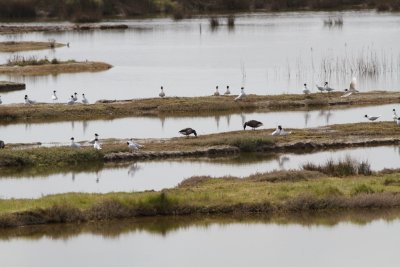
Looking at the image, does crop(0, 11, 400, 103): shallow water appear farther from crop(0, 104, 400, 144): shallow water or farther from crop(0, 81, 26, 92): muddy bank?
crop(0, 104, 400, 144): shallow water

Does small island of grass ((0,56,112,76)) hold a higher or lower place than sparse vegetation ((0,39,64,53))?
lower

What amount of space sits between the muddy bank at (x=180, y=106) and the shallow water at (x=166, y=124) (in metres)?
1.14

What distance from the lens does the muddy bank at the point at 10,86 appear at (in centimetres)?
5756

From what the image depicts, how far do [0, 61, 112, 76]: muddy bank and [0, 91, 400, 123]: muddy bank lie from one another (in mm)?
17383

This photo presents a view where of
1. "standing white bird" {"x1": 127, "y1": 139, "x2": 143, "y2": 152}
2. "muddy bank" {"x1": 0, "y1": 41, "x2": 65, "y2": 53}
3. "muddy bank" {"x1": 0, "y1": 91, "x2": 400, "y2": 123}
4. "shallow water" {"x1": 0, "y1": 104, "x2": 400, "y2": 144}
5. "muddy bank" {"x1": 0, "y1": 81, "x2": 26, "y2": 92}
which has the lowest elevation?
"standing white bird" {"x1": 127, "y1": 139, "x2": 143, "y2": 152}

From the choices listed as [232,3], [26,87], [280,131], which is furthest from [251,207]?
[232,3]

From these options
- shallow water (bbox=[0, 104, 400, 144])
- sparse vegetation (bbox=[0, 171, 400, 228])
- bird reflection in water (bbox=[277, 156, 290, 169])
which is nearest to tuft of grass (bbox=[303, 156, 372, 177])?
sparse vegetation (bbox=[0, 171, 400, 228])

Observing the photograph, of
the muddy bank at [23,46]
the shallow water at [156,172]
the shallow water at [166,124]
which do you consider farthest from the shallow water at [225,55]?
the shallow water at [156,172]

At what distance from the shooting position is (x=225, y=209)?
88.1 feet

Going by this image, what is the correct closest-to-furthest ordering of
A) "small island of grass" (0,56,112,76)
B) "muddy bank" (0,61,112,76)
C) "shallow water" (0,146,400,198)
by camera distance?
"shallow water" (0,146,400,198) < "muddy bank" (0,61,112,76) < "small island of grass" (0,56,112,76)

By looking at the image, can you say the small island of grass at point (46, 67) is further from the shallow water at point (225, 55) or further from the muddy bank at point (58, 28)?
the muddy bank at point (58, 28)

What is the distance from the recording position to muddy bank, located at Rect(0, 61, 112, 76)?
6656cm

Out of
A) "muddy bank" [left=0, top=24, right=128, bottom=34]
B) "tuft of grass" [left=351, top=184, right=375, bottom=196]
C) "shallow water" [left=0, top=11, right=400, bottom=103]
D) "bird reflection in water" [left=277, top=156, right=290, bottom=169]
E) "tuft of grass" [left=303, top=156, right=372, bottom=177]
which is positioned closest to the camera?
"tuft of grass" [left=351, top=184, right=375, bottom=196]

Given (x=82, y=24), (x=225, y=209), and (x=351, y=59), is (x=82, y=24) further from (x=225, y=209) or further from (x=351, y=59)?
(x=225, y=209)
